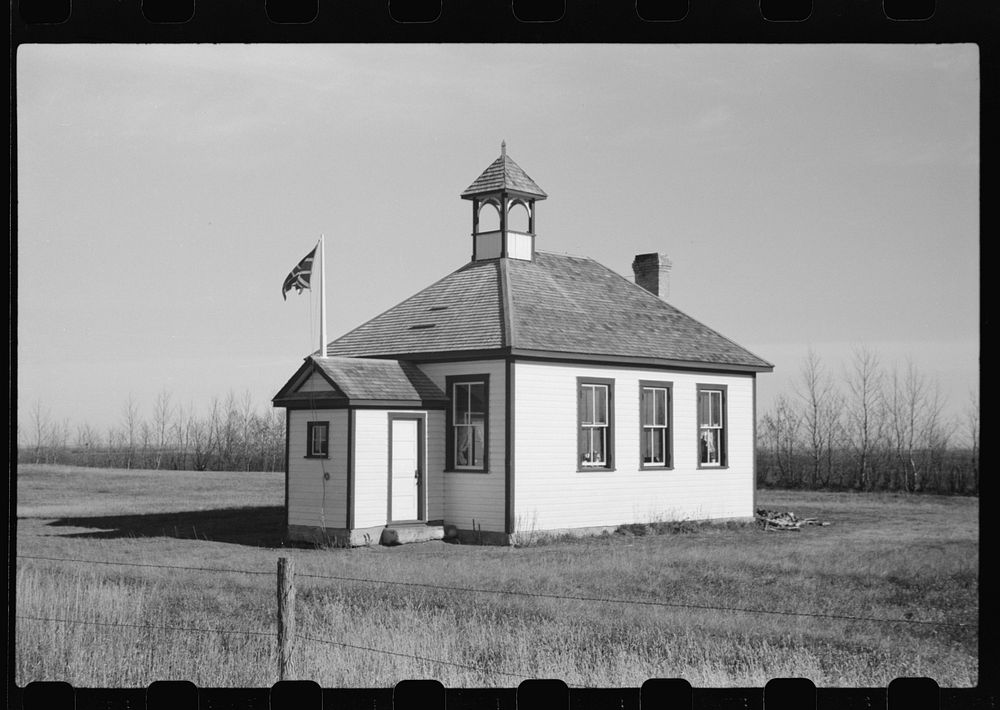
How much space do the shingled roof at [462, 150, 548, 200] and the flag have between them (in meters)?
4.17

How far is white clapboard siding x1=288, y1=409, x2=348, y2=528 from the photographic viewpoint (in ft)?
63.9

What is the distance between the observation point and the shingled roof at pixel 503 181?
22.1 meters

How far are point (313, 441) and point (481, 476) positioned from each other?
310 cm

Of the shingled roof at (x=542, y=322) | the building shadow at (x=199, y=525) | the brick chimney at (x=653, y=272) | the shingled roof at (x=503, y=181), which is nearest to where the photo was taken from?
the shingled roof at (x=542, y=322)

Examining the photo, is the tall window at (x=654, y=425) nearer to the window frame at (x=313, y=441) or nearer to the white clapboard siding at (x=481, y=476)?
the white clapboard siding at (x=481, y=476)

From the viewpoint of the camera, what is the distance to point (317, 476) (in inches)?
785

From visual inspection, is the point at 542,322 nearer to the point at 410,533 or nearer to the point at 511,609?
the point at 410,533

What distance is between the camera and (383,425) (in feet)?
64.7

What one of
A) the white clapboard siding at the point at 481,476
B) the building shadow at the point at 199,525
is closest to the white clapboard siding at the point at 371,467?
the white clapboard siding at the point at 481,476

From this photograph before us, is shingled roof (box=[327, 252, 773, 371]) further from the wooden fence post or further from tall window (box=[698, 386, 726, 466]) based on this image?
the wooden fence post

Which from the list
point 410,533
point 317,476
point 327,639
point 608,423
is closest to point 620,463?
point 608,423

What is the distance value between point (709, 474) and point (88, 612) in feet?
47.9

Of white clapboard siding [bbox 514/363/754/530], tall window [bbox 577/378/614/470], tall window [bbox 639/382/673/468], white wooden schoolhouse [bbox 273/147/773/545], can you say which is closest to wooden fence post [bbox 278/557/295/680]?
white wooden schoolhouse [bbox 273/147/773/545]

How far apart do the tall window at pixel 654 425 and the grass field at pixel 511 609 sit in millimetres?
1508
